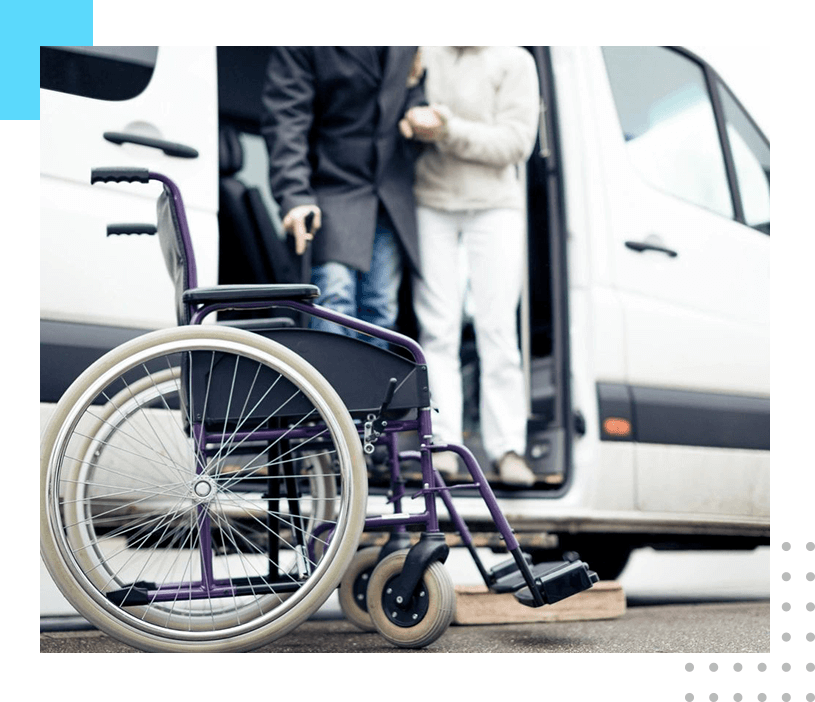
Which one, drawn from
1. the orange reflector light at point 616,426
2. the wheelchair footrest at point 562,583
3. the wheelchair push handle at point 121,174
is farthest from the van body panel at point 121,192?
the orange reflector light at point 616,426

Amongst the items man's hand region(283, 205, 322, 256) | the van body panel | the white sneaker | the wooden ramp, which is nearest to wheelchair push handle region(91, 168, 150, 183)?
the van body panel

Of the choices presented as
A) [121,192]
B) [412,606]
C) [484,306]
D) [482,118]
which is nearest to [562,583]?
[412,606]

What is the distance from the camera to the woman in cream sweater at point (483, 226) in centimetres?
274

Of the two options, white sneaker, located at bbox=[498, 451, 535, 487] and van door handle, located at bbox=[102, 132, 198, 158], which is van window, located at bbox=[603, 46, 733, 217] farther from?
van door handle, located at bbox=[102, 132, 198, 158]

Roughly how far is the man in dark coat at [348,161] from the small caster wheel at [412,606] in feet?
3.11

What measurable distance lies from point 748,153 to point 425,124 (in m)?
1.38

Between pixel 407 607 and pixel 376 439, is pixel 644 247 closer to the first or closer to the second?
pixel 376 439

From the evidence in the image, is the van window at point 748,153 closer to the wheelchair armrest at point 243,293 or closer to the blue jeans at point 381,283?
the blue jeans at point 381,283

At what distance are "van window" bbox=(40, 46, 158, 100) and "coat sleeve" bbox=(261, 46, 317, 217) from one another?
379 mm

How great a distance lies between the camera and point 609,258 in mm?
2838
